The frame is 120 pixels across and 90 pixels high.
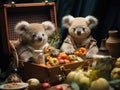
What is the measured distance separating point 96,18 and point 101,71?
0.91 meters

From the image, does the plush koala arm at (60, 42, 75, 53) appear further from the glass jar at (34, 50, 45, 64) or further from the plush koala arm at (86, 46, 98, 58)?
the glass jar at (34, 50, 45, 64)

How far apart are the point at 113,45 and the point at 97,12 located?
0.59m

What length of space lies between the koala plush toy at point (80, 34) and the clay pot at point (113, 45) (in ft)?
0.72

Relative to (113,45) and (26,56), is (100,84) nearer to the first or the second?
(113,45)

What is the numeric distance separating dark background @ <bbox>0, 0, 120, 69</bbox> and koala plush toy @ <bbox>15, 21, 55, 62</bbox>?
0.26 m

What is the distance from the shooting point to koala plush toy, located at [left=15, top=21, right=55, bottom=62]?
9.00 feet

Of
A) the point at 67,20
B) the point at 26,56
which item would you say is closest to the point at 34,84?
the point at 26,56

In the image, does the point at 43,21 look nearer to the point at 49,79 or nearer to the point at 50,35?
the point at 50,35

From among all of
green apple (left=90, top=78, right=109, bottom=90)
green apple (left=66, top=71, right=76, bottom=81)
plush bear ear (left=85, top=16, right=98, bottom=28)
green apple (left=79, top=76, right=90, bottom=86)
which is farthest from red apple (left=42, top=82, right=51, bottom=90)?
plush bear ear (left=85, top=16, right=98, bottom=28)

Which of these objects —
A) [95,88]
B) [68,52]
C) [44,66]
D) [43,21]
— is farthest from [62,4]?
[95,88]

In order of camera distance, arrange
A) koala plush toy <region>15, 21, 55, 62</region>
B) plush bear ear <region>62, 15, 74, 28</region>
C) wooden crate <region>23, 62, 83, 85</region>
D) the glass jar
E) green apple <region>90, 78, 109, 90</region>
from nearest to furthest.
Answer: green apple <region>90, 78, 109, 90</region> < wooden crate <region>23, 62, 83, 85</region> < the glass jar < koala plush toy <region>15, 21, 55, 62</region> < plush bear ear <region>62, 15, 74, 28</region>

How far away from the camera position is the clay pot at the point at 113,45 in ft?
8.67

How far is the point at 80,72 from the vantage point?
7.75ft

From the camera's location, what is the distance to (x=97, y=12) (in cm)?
313
